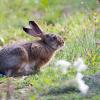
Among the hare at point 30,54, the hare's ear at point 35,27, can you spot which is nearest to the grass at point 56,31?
the hare at point 30,54

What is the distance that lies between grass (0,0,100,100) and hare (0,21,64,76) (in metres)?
0.16

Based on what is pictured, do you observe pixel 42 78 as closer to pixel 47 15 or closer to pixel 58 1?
pixel 47 15

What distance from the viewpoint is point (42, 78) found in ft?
22.7

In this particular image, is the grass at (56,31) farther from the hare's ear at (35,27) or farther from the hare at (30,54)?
the hare's ear at (35,27)

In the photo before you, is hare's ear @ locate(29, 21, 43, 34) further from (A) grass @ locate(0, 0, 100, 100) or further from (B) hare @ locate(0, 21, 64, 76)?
(A) grass @ locate(0, 0, 100, 100)

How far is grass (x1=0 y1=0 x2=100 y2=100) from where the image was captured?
6480 millimetres

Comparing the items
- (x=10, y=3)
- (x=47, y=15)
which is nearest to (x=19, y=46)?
(x=47, y=15)

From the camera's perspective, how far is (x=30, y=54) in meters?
7.95

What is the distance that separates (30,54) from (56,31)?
199 centimetres

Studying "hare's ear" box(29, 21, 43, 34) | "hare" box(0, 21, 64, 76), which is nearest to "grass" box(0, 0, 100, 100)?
"hare" box(0, 21, 64, 76)

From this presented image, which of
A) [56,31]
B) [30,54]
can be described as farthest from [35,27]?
[56,31]

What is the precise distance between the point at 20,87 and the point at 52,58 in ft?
4.89

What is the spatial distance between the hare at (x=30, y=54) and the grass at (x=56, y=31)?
6.4 inches

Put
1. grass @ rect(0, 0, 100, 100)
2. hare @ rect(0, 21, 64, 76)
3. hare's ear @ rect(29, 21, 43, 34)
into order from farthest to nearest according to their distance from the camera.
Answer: hare's ear @ rect(29, 21, 43, 34) → hare @ rect(0, 21, 64, 76) → grass @ rect(0, 0, 100, 100)
